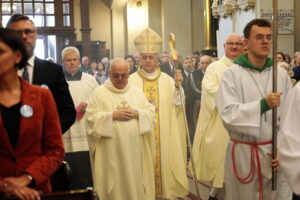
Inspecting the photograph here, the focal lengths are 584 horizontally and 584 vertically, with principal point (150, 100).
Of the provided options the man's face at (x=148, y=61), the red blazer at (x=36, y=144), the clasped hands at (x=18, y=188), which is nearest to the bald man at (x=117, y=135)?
the man's face at (x=148, y=61)

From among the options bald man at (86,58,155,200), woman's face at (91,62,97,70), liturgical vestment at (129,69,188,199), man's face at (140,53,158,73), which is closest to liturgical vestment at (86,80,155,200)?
bald man at (86,58,155,200)

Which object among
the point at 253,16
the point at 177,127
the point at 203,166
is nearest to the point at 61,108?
the point at 177,127

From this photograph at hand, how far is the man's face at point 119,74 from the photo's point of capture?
5715mm

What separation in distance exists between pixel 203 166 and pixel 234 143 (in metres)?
2.73

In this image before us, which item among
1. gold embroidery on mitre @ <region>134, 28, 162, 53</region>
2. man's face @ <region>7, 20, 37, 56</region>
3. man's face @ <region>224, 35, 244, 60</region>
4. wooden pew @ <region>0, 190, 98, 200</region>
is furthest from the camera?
gold embroidery on mitre @ <region>134, 28, 162, 53</region>

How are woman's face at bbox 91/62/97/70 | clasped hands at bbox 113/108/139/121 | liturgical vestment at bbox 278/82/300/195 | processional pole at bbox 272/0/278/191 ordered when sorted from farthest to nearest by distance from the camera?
woman's face at bbox 91/62/97/70 → clasped hands at bbox 113/108/139/121 → processional pole at bbox 272/0/278/191 → liturgical vestment at bbox 278/82/300/195

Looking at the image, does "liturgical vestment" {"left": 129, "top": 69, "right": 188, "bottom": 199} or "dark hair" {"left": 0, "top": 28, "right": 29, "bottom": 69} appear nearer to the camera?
"dark hair" {"left": 0, "top": 28, "right": 29, "bottom": 69}

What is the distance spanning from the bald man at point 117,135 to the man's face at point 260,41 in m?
1.63

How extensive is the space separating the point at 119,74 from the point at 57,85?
1827 millimetres

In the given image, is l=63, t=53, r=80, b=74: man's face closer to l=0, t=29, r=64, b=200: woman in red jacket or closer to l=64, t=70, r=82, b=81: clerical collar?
l=64, t=70, r=82, b=81: clerical collar

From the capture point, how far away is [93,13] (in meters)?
23.9

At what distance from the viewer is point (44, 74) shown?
389cm

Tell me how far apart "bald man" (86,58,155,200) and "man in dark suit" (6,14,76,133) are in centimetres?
162

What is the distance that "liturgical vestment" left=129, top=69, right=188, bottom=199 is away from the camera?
6.76 metres
